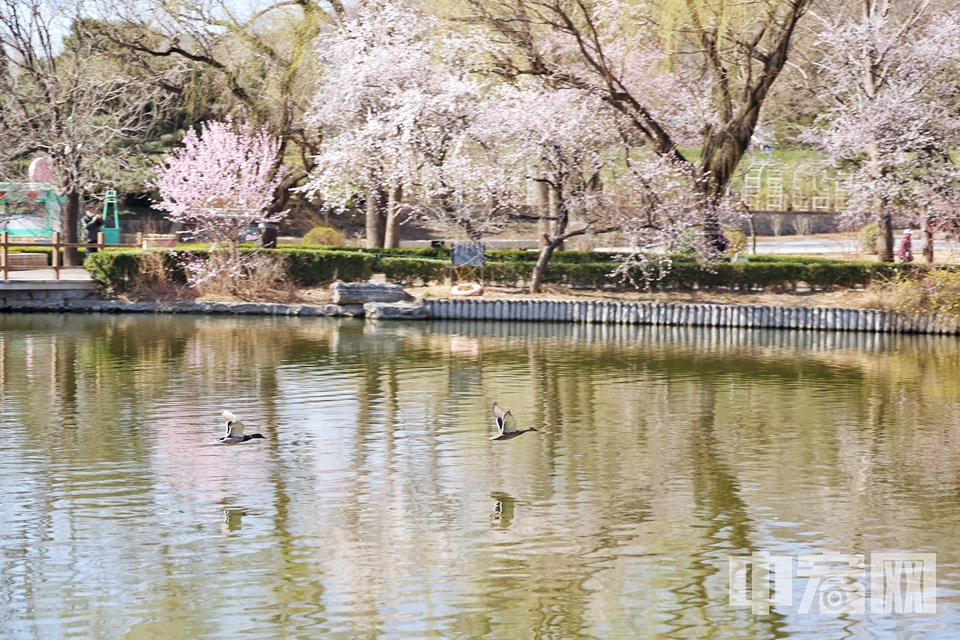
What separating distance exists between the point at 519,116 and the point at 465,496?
18.7m

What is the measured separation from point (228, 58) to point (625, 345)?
52.5ft

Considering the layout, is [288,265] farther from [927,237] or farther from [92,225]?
[927,237]

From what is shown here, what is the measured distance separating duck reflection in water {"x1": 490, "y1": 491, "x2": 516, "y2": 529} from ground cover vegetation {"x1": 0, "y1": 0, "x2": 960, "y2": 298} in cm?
1826

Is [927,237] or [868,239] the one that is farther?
[868,239]

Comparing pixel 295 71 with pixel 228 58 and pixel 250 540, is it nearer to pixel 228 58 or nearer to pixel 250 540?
pixel 228 58

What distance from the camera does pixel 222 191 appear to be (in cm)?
3088

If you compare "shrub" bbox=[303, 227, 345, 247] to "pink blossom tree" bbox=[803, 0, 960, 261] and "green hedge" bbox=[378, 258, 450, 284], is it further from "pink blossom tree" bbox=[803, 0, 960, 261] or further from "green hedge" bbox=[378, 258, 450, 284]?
"pink blossom tree" bbox=[803, 0, 960, 261]

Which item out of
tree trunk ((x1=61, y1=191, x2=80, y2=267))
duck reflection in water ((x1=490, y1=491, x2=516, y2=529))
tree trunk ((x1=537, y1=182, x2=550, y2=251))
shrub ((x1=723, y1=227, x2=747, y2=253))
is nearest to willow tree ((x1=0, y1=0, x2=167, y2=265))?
tree trunk ((x1=61, y1=191, x2=80, y2=267))

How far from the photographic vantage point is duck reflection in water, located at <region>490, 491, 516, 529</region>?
10812mm

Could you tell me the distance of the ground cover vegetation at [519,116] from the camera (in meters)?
29.5

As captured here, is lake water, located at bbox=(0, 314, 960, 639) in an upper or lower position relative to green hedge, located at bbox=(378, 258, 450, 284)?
lower

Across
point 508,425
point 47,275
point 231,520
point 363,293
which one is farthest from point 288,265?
point 231,520

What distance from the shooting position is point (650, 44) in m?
30.8

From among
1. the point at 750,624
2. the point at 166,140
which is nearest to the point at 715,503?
the point at 750,624
